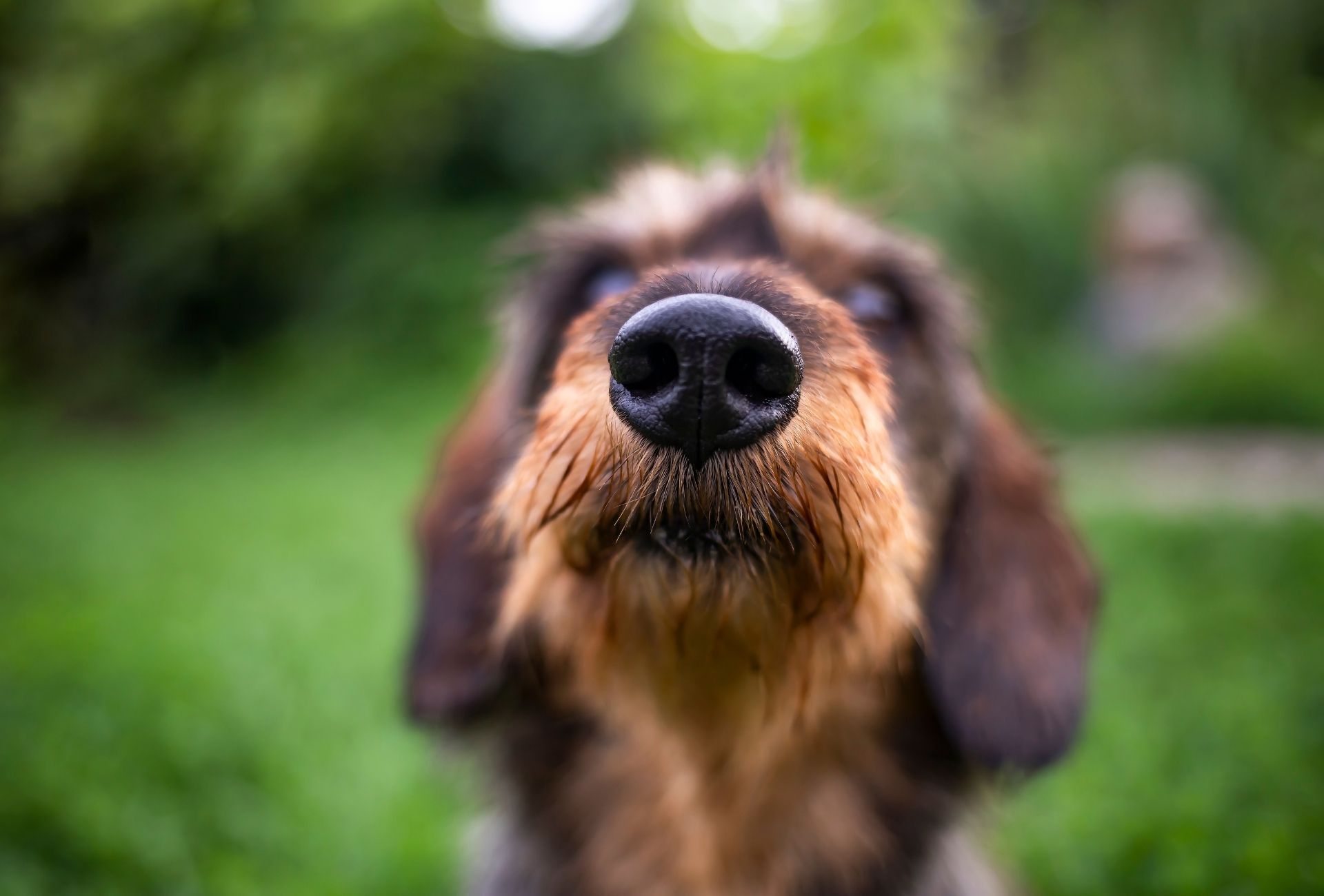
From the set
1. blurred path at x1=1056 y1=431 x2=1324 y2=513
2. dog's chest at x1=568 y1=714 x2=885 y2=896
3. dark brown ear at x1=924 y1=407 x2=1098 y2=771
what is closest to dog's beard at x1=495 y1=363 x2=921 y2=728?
dog's chest at x1=568 y1=714 x2=885 y2=896

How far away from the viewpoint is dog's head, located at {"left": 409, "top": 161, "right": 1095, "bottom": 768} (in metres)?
1.41

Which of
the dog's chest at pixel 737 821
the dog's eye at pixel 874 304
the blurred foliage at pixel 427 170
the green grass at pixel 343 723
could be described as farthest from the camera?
the blurred foliage at pixel 427 170

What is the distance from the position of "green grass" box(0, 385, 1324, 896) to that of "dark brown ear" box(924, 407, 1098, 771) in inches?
29.3

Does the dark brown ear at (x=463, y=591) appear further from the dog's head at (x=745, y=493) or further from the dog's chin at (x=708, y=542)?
the dog's chin at (x=708, y=542)

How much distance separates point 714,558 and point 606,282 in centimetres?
96

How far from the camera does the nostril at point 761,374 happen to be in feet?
4.40

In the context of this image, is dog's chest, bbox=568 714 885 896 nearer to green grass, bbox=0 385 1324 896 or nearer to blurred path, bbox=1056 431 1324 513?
green grass, bbox=0 385 1324 896

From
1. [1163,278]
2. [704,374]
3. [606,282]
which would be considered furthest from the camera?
[1163,278]

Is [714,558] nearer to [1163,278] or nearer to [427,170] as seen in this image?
[1163,278]

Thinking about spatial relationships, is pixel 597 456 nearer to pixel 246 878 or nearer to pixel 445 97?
pixel 246 878

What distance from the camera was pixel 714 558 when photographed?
5.06ft

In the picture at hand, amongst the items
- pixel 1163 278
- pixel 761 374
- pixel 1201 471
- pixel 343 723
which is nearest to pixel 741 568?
pixel 761 374

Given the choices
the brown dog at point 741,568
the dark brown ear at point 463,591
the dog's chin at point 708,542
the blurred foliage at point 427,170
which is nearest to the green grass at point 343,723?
the dark brown ear at point 463,591

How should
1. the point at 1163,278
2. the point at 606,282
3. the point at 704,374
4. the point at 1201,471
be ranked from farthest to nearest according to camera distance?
the point at 1163,278, the point at 1201,471, the point at 606,282, the point at 704,374
